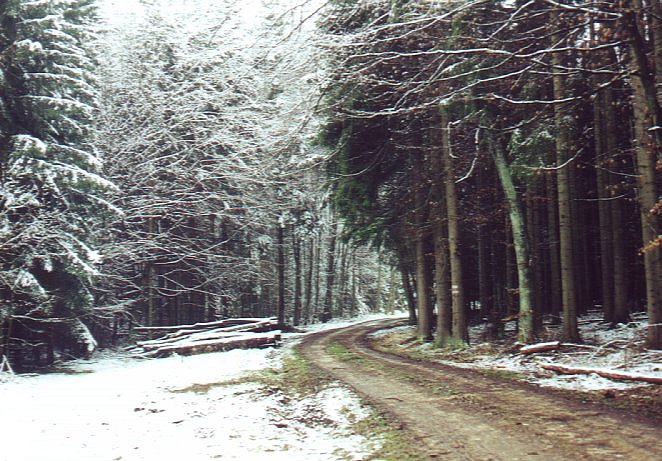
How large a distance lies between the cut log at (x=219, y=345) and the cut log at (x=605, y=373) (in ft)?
38.9

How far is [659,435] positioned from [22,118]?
17.2 meters

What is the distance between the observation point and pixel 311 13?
578cm

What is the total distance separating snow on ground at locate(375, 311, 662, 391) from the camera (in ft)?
26.2

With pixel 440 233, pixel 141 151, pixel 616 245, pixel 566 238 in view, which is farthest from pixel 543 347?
pixel 141 151

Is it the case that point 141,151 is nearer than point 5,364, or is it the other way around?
point 5,364

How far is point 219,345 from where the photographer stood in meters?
18.0

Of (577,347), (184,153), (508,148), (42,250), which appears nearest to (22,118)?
(42,250)

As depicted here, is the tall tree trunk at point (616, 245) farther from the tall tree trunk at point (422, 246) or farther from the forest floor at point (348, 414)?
the tall tree trunk at point (422, 246)

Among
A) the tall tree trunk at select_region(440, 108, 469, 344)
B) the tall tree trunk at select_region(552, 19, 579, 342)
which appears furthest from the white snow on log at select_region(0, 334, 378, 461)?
the tall tree trunk at select_region(440, 108, 469, 344)

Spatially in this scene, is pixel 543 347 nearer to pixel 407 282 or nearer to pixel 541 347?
pixel 541 347

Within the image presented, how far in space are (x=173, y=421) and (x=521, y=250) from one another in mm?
9748

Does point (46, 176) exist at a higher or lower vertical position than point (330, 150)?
lower

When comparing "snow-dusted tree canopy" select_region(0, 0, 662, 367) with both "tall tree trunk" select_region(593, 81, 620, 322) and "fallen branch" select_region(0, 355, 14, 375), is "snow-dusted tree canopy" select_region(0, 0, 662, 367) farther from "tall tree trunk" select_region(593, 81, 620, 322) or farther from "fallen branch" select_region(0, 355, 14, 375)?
"fallen branch" select_region(0, 355, 14, 375)

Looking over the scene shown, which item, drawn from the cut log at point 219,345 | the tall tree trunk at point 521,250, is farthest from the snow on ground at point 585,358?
the cut log at point 219,345
